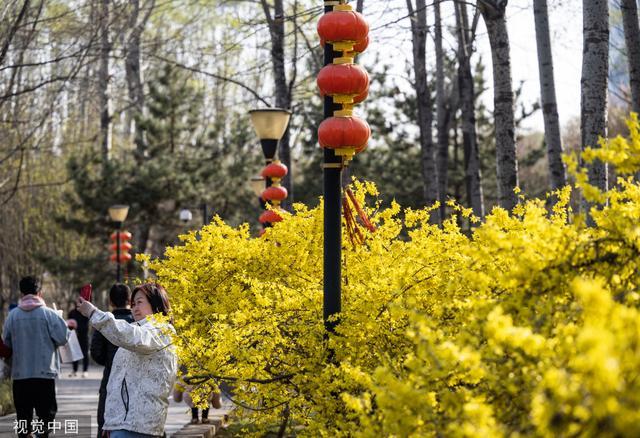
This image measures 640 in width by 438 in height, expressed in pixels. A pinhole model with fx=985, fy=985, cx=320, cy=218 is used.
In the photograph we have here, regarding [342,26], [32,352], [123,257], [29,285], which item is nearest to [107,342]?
[32,352]

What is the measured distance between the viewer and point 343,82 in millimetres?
6469

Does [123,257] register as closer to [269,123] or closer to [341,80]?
[269,123]

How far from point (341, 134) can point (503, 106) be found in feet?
16.9

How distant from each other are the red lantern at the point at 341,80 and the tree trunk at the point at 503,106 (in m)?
4.93

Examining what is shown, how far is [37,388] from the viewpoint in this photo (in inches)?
350

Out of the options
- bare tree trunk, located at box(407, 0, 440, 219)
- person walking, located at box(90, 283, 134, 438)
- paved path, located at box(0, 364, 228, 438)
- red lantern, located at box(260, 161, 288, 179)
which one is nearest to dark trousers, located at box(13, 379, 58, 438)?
paved path, located at box(0, 364, 228, 438)

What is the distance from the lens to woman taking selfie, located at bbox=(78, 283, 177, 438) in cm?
550

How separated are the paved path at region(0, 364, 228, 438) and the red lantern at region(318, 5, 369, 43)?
4167 mm

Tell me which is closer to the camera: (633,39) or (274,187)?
(633,39)

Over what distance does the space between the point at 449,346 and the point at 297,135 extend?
27.8 m

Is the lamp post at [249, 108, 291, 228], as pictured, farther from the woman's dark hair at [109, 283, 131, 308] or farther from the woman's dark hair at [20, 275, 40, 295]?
the woman's dark hair at [109, 283, 131, 308]

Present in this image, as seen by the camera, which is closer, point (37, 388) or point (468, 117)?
point (37, 388)

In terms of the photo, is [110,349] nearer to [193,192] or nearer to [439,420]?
[439,420]

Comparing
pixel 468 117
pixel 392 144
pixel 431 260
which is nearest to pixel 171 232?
pixel 392 144
